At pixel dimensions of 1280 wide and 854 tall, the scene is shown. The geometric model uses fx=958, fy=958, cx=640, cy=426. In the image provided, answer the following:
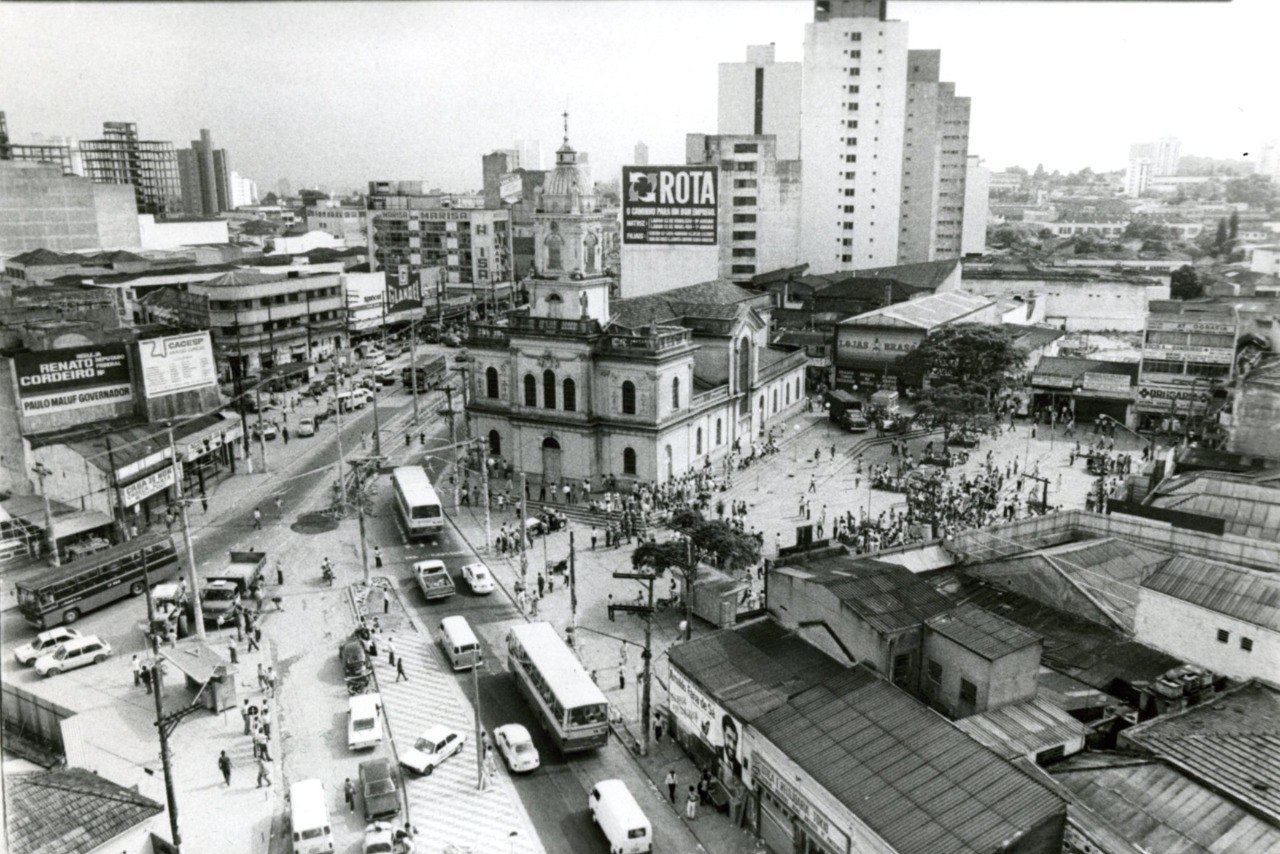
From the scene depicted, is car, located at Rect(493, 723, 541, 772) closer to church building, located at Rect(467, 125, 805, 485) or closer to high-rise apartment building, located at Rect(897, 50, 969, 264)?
church building, located at Rect(467, 125, 805, 485)

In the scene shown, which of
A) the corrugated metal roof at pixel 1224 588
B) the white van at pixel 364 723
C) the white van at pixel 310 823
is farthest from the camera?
the white van at pixel 364 723

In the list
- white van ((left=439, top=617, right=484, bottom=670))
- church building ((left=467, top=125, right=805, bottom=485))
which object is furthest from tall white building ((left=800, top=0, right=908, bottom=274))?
white van ((left=439, top=617, right=484, bottom=670))

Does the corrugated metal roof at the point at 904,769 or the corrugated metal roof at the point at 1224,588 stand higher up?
the corrugated metal roof at the point at 1224,588

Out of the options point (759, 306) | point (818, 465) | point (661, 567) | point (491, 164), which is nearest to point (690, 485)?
point (818, 465)

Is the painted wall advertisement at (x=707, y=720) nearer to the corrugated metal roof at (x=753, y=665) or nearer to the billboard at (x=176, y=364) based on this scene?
the corrugated metal roof at (x=753, y=665)

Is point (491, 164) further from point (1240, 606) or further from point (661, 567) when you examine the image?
point (1240, 606)

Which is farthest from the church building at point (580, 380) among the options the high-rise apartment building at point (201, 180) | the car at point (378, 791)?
the high-rise apartment building at point (201, 180)

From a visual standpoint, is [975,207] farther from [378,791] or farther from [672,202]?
[378,791]
